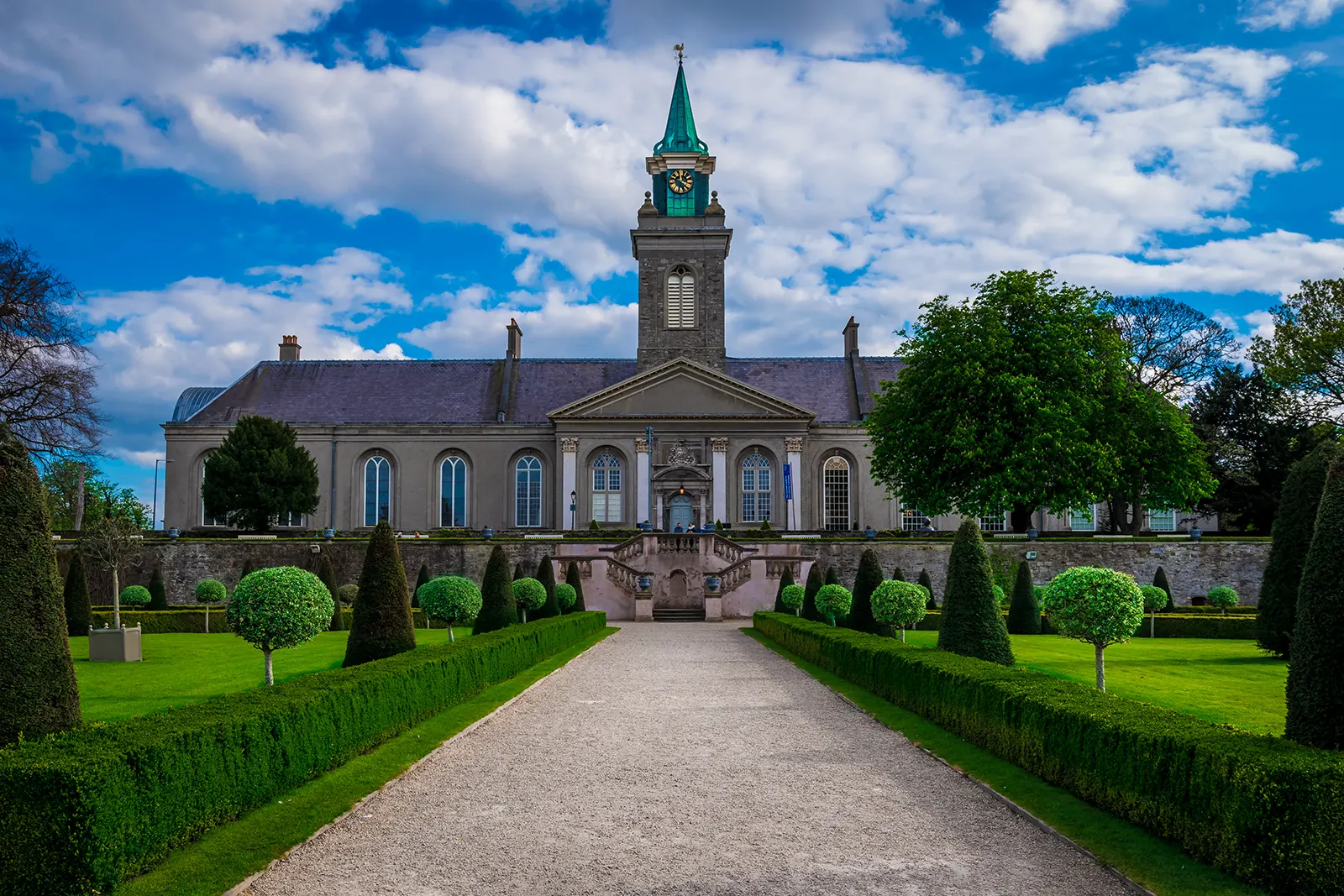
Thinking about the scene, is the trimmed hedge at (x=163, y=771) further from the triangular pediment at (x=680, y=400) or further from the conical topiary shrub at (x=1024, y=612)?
the triangular pediment at (x=680, y=400)

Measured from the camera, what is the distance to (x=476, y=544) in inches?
1779

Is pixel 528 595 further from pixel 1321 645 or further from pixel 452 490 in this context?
pixel 452 490

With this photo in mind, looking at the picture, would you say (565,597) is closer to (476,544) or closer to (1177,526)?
(476,544)

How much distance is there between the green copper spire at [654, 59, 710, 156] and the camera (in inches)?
2398

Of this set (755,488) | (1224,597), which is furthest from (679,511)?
(1224,597)

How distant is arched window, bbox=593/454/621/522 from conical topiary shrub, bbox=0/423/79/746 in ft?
154

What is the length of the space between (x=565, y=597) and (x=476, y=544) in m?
11.0

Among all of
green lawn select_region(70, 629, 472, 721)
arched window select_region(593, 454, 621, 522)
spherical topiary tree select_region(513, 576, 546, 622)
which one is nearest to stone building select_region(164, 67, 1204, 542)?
arched window select_region(593, 454, 621, 522)

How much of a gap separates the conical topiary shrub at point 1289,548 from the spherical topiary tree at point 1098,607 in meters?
8.92

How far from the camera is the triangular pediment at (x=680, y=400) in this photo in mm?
55000

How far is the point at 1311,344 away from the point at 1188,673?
2332 centimetres

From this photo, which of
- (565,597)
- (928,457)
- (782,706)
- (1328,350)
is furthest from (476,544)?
(1328,350)

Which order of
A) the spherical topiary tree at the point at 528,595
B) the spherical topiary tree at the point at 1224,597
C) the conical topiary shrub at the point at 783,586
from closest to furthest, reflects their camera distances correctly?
the spherical topiary tree at the point at 528,595 < the spherical topiary tree at the point at 1224,597 < the conical topiary shrub at the point at 783,586

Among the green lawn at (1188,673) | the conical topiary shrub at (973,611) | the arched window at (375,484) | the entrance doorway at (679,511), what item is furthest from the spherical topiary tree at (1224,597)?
the arched window at (375,484)
